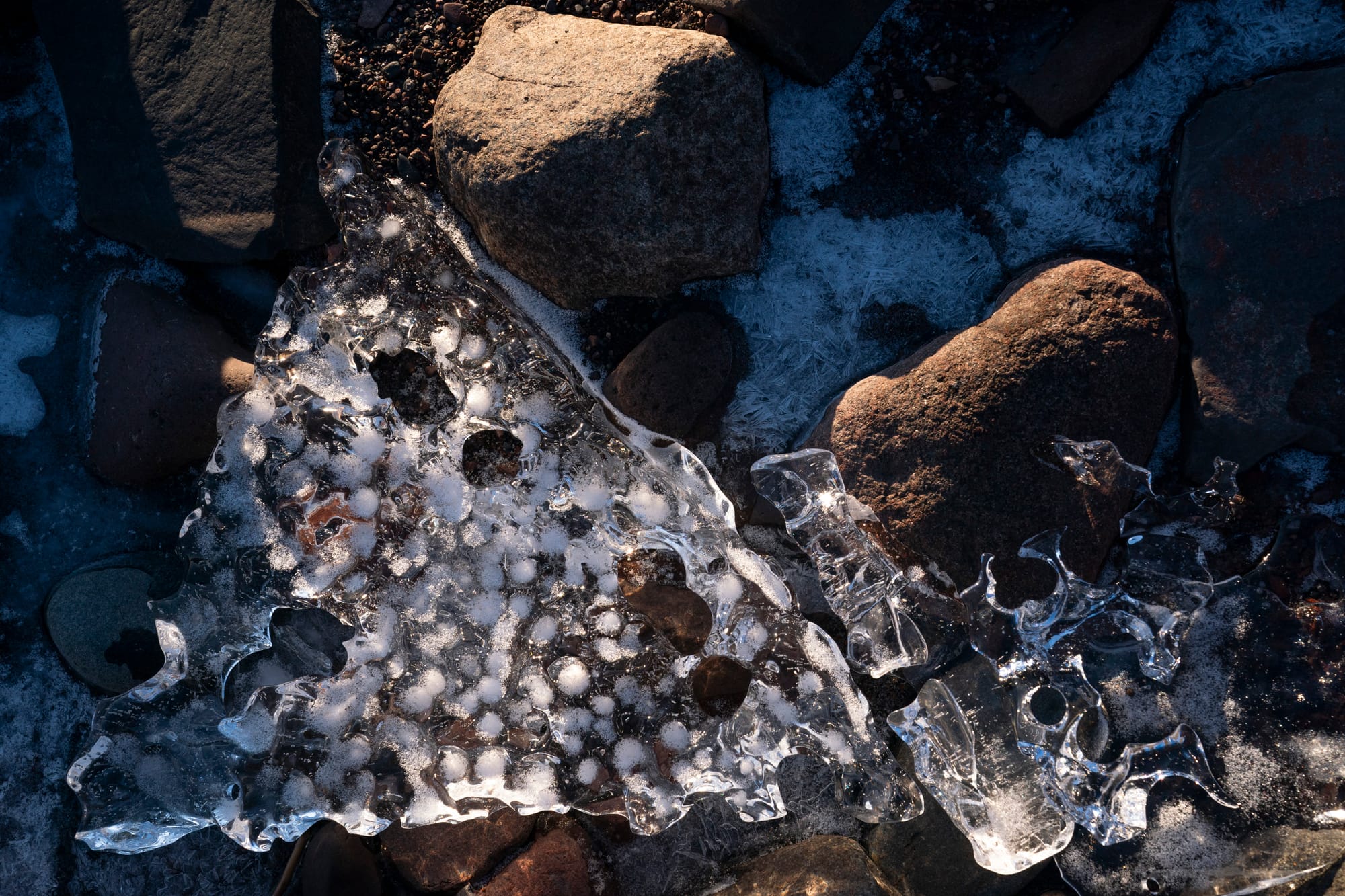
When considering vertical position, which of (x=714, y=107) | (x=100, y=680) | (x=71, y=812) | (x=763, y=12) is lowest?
(x=71, y=812)

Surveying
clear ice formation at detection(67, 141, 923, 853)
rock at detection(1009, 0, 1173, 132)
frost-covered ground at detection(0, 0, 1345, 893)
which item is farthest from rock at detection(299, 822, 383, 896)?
rock at detection(1009, 0, 1173, 132)

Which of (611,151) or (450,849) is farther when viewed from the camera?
(450,849)

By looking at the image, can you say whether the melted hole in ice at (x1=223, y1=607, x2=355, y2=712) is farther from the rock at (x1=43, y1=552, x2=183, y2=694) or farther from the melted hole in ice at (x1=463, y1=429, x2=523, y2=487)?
the melted hole in ice at (x1=463, y1=429, x2=523, y2=487)

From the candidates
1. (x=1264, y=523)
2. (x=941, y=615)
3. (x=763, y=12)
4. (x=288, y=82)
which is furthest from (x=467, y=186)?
(x=1264, y=523)

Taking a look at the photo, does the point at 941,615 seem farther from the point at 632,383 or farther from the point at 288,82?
the point at 288,82

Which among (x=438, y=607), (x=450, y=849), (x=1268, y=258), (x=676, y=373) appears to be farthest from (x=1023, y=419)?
(x=450, y=849)

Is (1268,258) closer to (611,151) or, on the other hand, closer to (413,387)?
(611,151)
